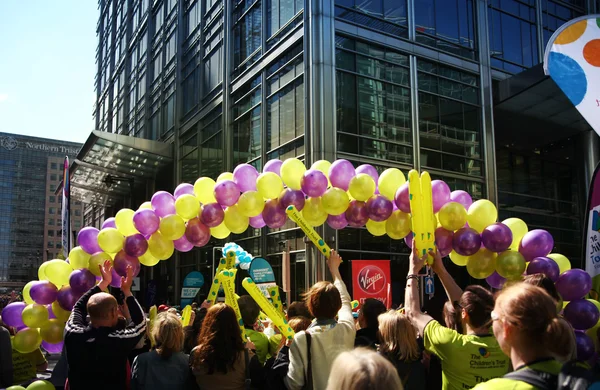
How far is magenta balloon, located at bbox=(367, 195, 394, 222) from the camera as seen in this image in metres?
6.33

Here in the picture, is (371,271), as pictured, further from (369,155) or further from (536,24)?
(536,24)

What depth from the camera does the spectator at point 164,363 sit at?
3848mm

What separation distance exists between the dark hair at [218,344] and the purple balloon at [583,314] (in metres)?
3.74

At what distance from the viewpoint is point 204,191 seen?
645 cm

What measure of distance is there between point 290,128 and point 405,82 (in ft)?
14.4

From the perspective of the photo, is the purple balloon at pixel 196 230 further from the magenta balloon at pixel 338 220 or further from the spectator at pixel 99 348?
the spectator at pixel 99 348

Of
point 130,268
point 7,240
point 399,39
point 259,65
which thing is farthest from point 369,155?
point 7,240

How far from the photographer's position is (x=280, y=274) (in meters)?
18.8

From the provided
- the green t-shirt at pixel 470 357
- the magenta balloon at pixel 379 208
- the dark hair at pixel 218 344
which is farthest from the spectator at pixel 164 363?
the magenta balloon at pixel 379 208

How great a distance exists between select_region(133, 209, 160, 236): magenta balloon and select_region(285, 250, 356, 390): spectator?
299cm

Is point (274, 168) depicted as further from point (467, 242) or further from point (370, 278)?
point (370, 278)

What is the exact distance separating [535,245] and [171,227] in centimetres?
401

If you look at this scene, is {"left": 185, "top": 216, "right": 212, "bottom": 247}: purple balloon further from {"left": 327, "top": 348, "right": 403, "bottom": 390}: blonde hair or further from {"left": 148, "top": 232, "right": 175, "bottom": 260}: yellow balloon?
{"left": 327, "top": 348, "right": 403, "bottom": 390}: blonde hair

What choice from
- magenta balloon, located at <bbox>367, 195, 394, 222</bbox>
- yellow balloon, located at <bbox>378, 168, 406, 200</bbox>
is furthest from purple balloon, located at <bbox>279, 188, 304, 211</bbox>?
yellow balloon, located at <bbox>378, 168, 406, 200</bbox>
